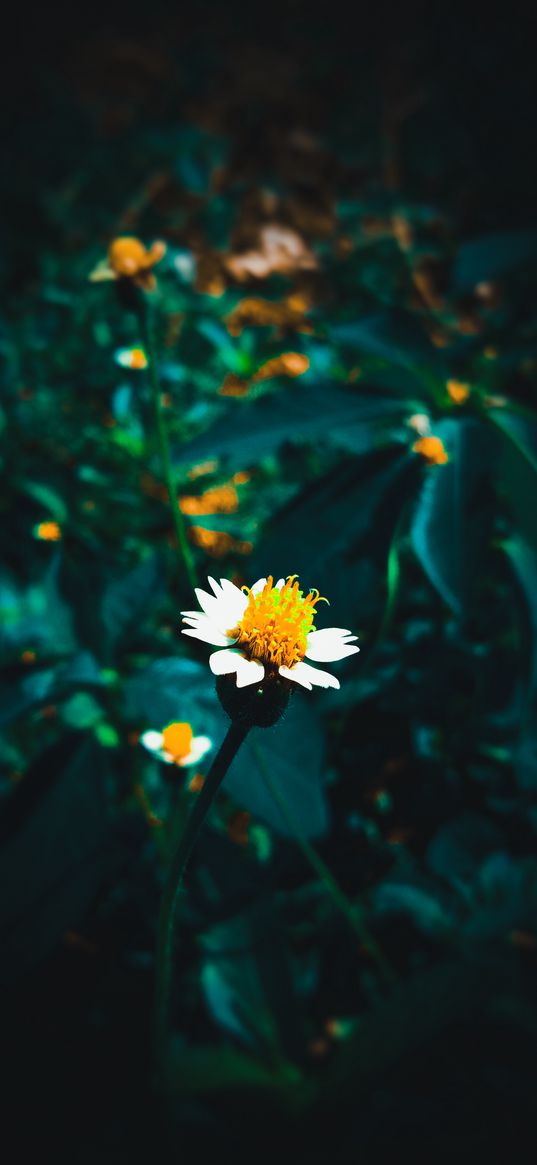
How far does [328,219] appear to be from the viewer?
205cm

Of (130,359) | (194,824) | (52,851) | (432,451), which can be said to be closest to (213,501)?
(130,359)

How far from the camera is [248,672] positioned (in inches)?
16.2

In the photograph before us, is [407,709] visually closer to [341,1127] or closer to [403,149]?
[341,1127]

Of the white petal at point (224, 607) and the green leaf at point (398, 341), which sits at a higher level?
the green leaf at point (398, 341)

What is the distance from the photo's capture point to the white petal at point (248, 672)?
1.30 feet

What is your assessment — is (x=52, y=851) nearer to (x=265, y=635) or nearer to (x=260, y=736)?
(x=260, y=736)

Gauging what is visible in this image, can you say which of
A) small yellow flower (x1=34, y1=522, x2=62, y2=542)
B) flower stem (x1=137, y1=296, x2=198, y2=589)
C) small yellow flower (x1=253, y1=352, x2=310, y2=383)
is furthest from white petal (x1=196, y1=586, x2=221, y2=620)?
small yellow flower (x1=253, y1=352, x2=310, y2=383)

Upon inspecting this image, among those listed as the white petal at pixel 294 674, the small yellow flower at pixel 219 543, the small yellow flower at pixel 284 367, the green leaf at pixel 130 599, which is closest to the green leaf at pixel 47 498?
the small yellow flower at pixel 219 543

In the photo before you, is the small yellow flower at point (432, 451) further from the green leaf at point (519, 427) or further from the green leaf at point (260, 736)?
the green leaf at point (260, 736)

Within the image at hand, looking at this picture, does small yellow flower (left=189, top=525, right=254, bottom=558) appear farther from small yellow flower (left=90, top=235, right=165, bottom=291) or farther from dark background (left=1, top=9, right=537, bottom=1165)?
small yellow flower (left=90, top=235, right=165, bottom=291)

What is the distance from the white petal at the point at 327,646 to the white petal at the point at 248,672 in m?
→ 0.04

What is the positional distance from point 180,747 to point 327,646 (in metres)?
0.23

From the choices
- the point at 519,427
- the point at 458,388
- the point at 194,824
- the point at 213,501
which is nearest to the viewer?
the point at 194,824

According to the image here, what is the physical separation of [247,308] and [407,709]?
3.75 ft
